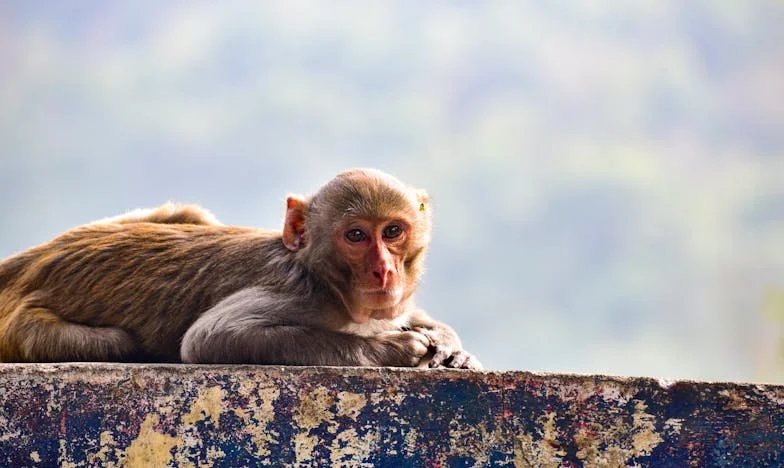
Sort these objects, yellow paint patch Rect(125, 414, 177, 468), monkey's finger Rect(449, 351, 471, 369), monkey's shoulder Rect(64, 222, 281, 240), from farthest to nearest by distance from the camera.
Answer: monkey's shoulder Rect(64, 222, 281, 240) < monkey's finger Rect(449, 351, 471, 369) < yellow paint patch Rect(125, 414, 177, 468)

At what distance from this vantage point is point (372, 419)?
314 centimetres

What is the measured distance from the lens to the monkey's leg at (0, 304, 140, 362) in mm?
4230

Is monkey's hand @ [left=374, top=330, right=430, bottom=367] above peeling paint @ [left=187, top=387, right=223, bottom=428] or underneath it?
above

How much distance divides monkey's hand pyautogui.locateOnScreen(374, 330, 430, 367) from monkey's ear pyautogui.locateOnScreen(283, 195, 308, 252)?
1.95 ft

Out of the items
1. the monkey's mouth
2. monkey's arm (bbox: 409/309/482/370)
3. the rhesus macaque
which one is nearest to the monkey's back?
the rhesus macaque

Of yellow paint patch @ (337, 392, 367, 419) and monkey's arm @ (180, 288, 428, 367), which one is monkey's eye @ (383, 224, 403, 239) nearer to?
monkey's arm @ (180, 288, 428, 367)

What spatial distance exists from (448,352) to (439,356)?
0.07 m

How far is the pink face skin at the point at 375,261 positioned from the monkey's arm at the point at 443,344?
228 mm

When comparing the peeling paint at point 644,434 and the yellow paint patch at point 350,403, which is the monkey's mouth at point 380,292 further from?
the peeling paint at point 644,434

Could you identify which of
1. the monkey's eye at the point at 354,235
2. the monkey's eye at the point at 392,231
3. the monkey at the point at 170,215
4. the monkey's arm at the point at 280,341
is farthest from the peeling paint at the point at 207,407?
the monkey at the point at 170,215

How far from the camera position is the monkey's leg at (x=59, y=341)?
4230mm

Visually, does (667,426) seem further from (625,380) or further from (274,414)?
(274,414)

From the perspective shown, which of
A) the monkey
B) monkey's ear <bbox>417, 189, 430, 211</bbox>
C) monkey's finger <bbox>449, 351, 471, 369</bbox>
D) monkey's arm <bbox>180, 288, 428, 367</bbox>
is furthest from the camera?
the monkey

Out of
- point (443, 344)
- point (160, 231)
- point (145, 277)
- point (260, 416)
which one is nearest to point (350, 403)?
point (260, 416)
